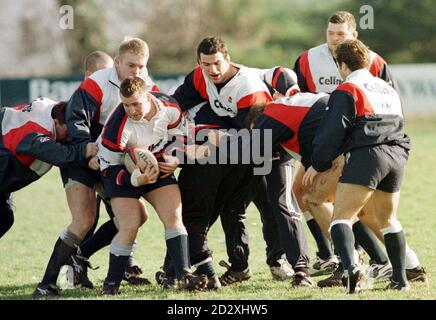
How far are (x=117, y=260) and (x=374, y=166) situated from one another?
1906 millimetres

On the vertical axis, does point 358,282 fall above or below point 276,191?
below

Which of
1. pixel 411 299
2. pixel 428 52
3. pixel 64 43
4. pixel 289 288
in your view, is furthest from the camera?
pixel 64 43

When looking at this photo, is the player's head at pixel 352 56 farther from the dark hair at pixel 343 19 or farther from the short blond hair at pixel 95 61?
the short blond hair at pixel 95 61

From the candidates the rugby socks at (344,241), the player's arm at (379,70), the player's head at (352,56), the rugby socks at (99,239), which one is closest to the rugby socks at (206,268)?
the rugby socks at (99,239)

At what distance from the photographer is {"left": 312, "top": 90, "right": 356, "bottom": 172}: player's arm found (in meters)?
6.07

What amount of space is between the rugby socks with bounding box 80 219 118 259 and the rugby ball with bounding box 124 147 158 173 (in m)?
1.07

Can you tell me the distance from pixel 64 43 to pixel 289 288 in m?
28.6

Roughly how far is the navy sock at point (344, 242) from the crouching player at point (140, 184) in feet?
3.19

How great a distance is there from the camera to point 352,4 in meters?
32.1

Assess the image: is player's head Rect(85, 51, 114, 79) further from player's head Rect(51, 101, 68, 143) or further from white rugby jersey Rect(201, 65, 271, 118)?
white rugby jersey Rect(201, 65, 271, 118)

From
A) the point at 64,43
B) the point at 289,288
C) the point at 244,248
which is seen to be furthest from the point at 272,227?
the point at 64,43

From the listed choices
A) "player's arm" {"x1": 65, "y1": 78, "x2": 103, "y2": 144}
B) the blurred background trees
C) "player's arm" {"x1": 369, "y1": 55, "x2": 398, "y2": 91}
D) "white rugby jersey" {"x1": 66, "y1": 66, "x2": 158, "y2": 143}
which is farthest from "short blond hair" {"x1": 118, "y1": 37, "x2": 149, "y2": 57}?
the blurred background trees

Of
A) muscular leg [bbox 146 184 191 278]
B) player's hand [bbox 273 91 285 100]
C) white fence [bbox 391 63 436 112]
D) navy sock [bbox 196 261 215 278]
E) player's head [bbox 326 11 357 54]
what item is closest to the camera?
muscular leg [bbox 146 184 191 278]

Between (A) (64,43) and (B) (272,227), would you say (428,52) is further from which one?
(B) (272,227)
